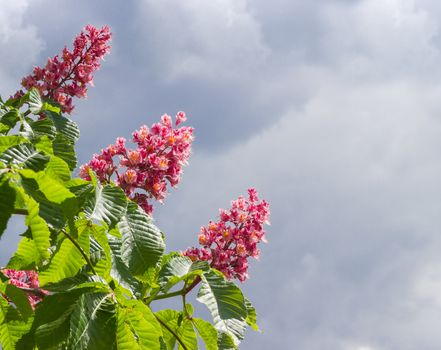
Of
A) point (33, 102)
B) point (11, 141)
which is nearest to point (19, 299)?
point (11, 141)

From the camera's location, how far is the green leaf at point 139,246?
83.7 inches

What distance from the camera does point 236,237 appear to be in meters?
4.73

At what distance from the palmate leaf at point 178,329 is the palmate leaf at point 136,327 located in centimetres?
52

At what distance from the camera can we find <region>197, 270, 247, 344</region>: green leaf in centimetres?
229

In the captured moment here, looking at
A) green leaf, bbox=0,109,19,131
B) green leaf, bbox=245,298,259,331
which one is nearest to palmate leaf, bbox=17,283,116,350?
green leaf, bbox=245,298,259,331

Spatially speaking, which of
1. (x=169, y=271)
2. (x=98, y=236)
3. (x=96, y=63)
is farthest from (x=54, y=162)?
(x=96, y=63)

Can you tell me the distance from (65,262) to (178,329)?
0.67 meters

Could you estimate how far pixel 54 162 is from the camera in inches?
78.7

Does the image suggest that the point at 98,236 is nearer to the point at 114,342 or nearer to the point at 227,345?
the point at 114,342

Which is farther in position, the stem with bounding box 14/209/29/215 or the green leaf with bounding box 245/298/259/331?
the green leaf with bounding box 245/298/259/331

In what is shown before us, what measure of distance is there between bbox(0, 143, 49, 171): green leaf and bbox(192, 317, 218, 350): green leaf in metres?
1.04

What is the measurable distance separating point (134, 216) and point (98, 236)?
146 mm

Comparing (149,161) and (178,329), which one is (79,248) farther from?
(149,161)

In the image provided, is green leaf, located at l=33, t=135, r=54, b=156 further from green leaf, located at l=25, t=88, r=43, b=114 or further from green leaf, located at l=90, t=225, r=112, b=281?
green leaf, located at l=25, t=88, r=43, b=114
